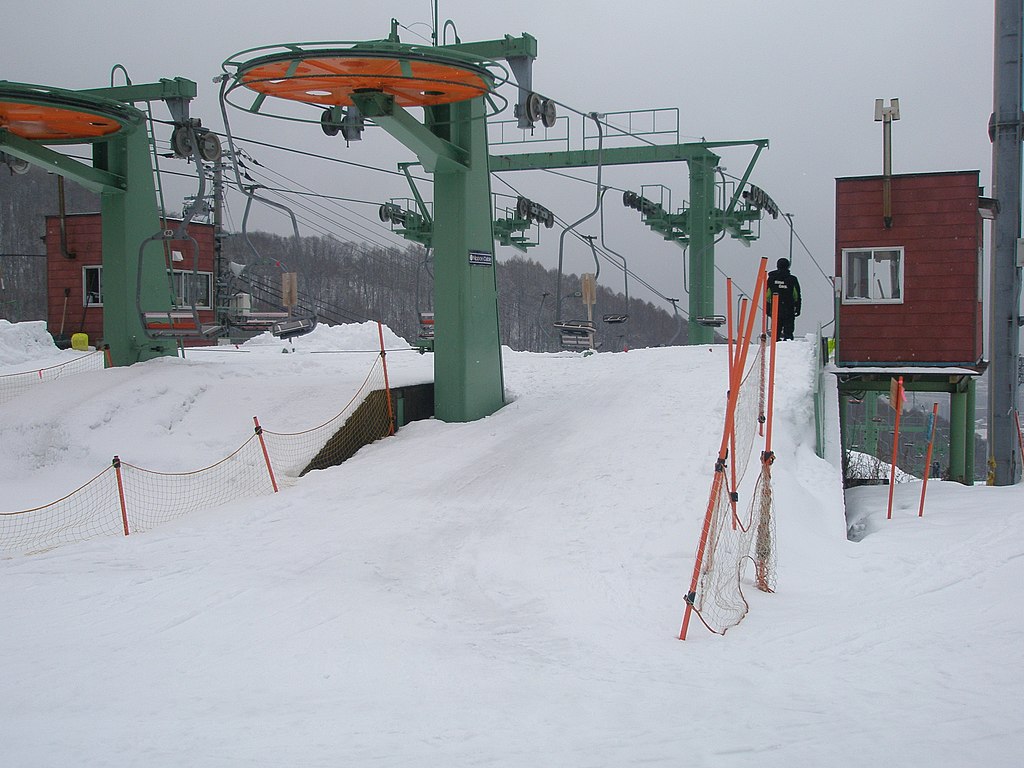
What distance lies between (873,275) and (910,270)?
1.86 feet

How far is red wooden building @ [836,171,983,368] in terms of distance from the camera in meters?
14.9

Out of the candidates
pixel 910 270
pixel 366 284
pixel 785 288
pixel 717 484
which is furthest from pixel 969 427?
pixel 366 284

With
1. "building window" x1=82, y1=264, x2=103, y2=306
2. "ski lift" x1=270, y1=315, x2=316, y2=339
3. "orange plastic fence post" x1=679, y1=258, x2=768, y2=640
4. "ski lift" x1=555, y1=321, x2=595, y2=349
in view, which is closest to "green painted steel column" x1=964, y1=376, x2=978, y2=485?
"ski lift" x1=555, y1=321, x2=595, y2=349

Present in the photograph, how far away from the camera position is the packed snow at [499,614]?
418cm

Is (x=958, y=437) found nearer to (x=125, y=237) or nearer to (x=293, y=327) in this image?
(x=293, y=327)

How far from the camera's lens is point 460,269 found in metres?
12.8

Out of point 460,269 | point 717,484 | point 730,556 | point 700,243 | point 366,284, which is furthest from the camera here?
point 366,284

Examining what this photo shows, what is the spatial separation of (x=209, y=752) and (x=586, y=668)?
6.83ft

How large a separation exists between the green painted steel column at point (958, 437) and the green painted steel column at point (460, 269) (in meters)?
8.86

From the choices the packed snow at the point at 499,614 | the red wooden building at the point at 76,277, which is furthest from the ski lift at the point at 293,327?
the red wooden building at the point at 76,277

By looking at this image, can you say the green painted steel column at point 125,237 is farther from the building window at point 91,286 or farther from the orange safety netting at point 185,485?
the building window at point 91,286

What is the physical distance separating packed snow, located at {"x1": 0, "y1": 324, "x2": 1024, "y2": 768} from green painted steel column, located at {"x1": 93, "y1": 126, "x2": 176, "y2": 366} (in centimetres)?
320

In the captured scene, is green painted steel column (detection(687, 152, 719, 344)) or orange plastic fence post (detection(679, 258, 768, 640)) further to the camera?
green painted steel column (detection(687, 152, 719, 344))

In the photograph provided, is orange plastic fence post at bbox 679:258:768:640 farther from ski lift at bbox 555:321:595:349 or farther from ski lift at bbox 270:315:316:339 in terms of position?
ski lift at bbox 555:321:595:349
